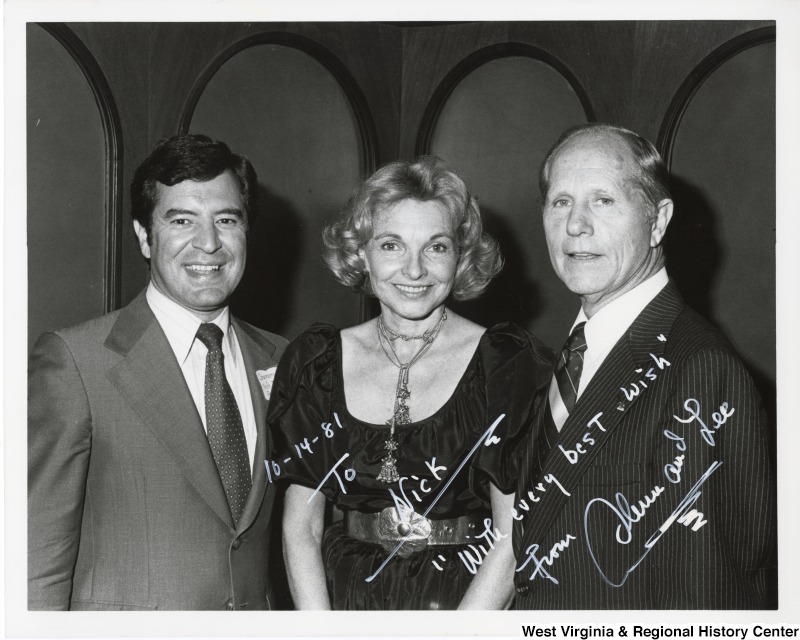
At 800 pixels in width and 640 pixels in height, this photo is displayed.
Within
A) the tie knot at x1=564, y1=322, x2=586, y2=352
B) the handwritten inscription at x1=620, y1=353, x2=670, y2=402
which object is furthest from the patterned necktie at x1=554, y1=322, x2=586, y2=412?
the handwritten inscription at x1=620, y1=353, x2=670, y2=402

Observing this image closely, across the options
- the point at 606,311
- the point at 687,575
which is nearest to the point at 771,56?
A: the point at 606,311

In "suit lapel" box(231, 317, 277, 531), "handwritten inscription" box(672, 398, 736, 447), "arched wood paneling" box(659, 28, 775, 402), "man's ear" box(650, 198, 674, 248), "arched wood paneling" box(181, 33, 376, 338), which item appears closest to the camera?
"handwritten inscription" box(672, 398, 736, 447)

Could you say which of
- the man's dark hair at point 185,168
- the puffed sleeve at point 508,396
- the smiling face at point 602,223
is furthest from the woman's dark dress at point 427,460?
the man's dark hair at point 185,168

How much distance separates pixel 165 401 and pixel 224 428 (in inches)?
6.1

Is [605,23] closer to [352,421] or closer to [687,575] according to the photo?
[352,421]

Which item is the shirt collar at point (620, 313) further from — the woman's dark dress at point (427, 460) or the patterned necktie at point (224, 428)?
the patterned necktie at point (224, 428)

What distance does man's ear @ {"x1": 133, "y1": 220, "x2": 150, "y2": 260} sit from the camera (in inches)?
86.7

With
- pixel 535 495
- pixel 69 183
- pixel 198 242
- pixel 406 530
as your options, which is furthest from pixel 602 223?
pixel 69 183

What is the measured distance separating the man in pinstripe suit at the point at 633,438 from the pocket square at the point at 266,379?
2.13 feet

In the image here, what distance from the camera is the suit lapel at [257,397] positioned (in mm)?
2156

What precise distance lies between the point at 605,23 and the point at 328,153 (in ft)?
2.69

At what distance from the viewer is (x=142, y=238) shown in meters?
2.22

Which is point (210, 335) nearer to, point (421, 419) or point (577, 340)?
point (421, 419)
